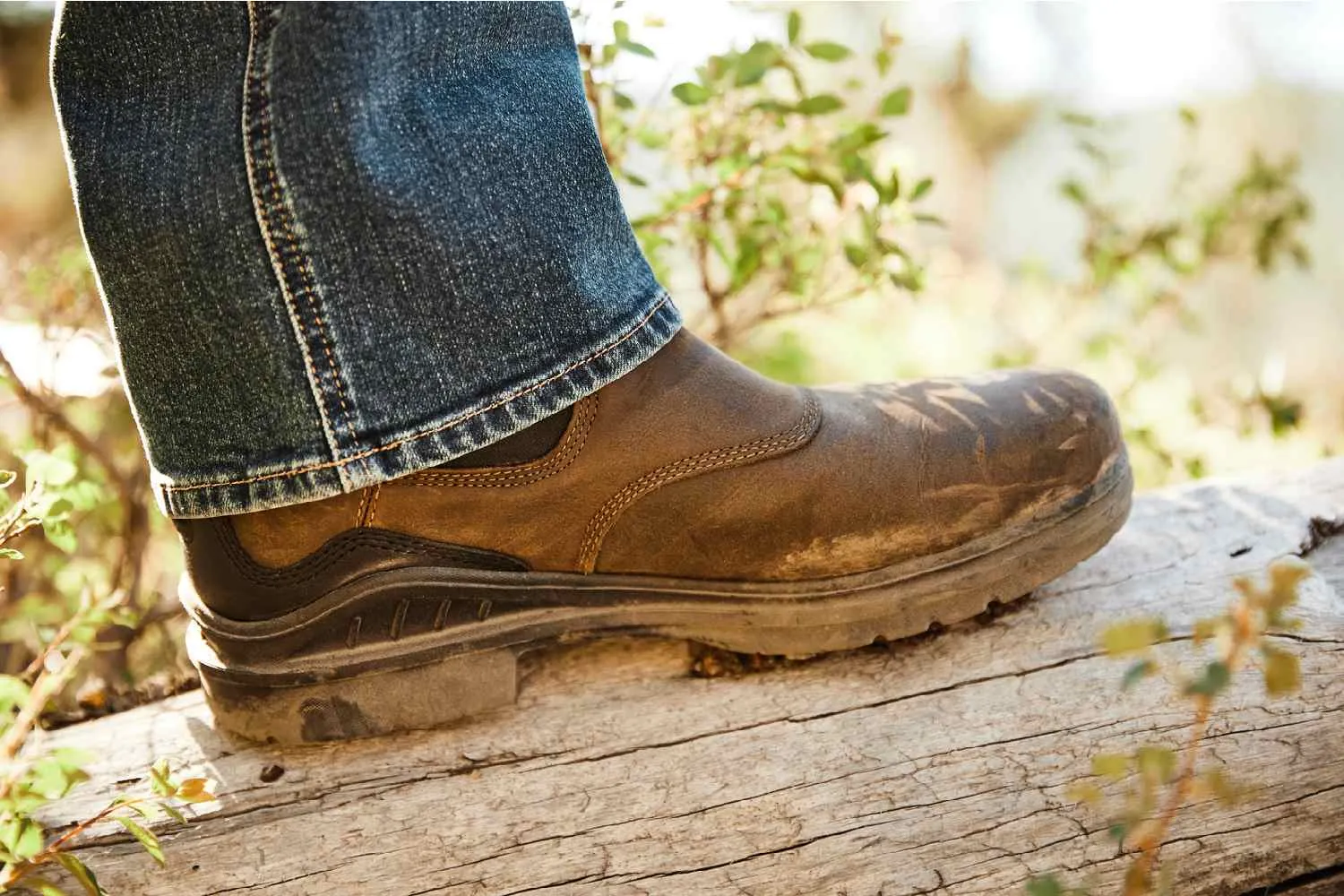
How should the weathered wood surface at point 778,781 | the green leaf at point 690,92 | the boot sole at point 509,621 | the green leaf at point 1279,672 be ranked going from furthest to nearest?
the green leaf at point 690,92
the boot sole at point 509,621
the weathered wood surface at point 778,781
the green leaf at point 1279,672

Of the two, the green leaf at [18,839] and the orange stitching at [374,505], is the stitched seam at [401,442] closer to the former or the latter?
the orange stitching at [374,505]

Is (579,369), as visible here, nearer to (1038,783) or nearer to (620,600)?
(620,600)

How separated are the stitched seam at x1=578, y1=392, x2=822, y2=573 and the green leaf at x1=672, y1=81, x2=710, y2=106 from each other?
0.63m

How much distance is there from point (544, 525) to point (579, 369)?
0.21 meters

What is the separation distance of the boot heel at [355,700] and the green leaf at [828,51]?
1.08 metres

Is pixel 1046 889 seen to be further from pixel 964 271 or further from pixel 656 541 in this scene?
pixel 964 271

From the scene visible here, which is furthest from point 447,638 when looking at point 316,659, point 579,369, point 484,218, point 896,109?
point 896,109

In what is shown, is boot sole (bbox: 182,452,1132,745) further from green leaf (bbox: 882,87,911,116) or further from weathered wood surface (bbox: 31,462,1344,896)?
green leaf (bbox: 882,87,911,116)

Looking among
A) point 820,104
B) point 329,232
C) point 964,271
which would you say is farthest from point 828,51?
point 964,271

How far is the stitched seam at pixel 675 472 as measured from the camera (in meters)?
1.18

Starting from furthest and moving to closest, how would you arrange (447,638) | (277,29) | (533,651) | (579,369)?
(533,651)
(447,638)
(579,369)
(277,29)

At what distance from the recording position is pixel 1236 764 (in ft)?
3.61

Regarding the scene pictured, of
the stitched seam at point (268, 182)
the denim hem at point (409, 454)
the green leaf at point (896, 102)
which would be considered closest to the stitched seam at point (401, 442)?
the denim hem at point (409, 454)

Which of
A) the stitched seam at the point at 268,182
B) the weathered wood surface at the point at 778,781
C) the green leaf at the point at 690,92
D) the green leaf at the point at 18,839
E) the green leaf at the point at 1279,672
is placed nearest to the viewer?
the green leaf at the point at 1279,672
